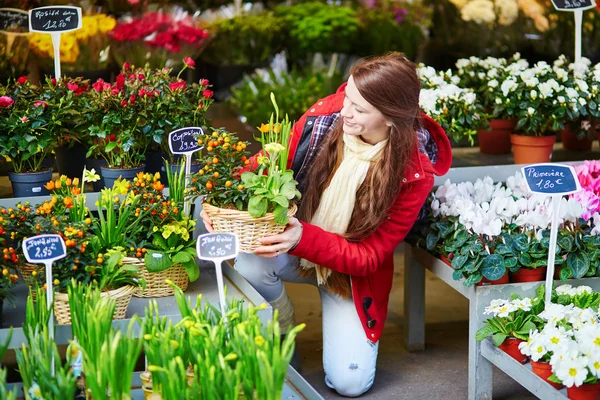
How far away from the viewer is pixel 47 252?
2.29 metres

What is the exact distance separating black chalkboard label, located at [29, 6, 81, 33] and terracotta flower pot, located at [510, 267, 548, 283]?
1.85 meters

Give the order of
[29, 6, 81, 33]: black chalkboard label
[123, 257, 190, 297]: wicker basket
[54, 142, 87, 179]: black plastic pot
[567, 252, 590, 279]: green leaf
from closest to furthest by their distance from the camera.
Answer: [123, 257, 190, 297]: wicker basket → [567, 252, 590, 279]: green leaf → [29, 6, 81, 33]: black chalkboard label → [54, 142, 87, 179]: black plastic pot

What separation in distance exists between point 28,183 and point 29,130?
19 cm

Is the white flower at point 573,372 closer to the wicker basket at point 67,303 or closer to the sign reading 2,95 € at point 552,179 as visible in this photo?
the sign reading 2,95 € at point 552,179

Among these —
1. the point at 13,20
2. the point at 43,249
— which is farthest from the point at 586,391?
the point at 13,20

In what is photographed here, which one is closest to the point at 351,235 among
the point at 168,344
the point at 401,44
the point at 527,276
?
the point at 527,276

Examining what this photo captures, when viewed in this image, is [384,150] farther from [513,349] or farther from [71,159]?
[71,159]

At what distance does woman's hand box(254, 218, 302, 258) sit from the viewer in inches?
106

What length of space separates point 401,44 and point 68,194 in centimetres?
322

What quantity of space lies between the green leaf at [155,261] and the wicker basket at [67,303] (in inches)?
6.0

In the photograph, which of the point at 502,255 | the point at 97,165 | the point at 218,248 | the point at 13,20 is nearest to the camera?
the point at 218,248

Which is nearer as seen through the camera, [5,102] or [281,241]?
[281,241]

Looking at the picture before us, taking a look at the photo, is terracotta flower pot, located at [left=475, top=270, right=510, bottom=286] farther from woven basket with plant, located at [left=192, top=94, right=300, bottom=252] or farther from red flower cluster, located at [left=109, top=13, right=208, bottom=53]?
red flower cluster, located at [left=109, top=13, right=208, bottom=53]

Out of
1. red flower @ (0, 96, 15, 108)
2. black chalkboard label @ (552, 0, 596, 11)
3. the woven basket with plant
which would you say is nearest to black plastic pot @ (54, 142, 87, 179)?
red flower @ (0, 96, 15, 108)
